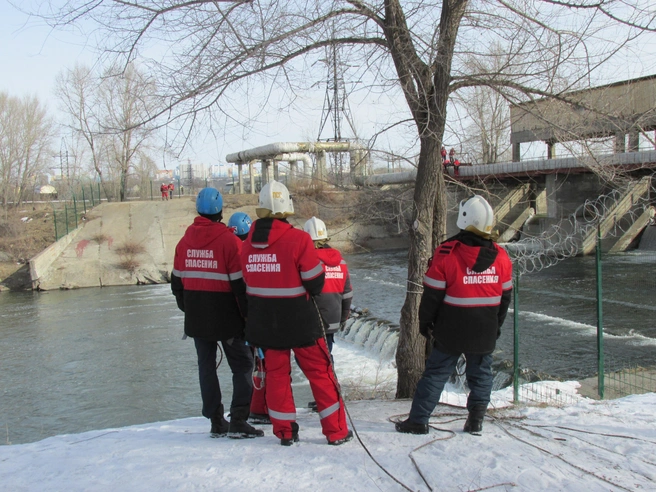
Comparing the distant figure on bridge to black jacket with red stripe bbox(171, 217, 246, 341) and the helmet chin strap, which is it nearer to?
the helmet chin strap

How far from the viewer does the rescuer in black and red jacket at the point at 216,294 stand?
4.52 m

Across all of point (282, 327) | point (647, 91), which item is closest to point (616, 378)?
point (647, 91)

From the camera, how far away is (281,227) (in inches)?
166

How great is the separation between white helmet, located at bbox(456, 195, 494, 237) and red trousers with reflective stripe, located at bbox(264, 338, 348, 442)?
144 centimetres

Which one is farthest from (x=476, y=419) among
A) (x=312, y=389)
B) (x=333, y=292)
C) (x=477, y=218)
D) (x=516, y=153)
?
(x=516, y=153)

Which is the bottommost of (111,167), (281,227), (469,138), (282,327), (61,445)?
(61,445)

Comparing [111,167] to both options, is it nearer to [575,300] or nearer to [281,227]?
[575,300]

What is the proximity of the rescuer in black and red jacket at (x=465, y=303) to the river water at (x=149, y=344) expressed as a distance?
5.89 metres

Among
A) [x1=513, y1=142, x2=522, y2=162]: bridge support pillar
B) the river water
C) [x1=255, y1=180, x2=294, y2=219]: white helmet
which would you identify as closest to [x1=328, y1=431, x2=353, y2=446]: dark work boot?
[x1=255, y1=180, x2=294, y2=219]: white helmet

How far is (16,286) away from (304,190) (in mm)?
22405

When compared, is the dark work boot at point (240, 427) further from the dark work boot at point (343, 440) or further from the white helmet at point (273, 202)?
the white helmet at point (273, 202)

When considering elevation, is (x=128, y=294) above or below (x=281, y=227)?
below

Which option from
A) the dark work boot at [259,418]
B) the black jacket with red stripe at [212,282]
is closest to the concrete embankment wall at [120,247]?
the dark work boot at [259,418]

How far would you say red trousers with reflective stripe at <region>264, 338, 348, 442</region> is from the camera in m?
4.20
